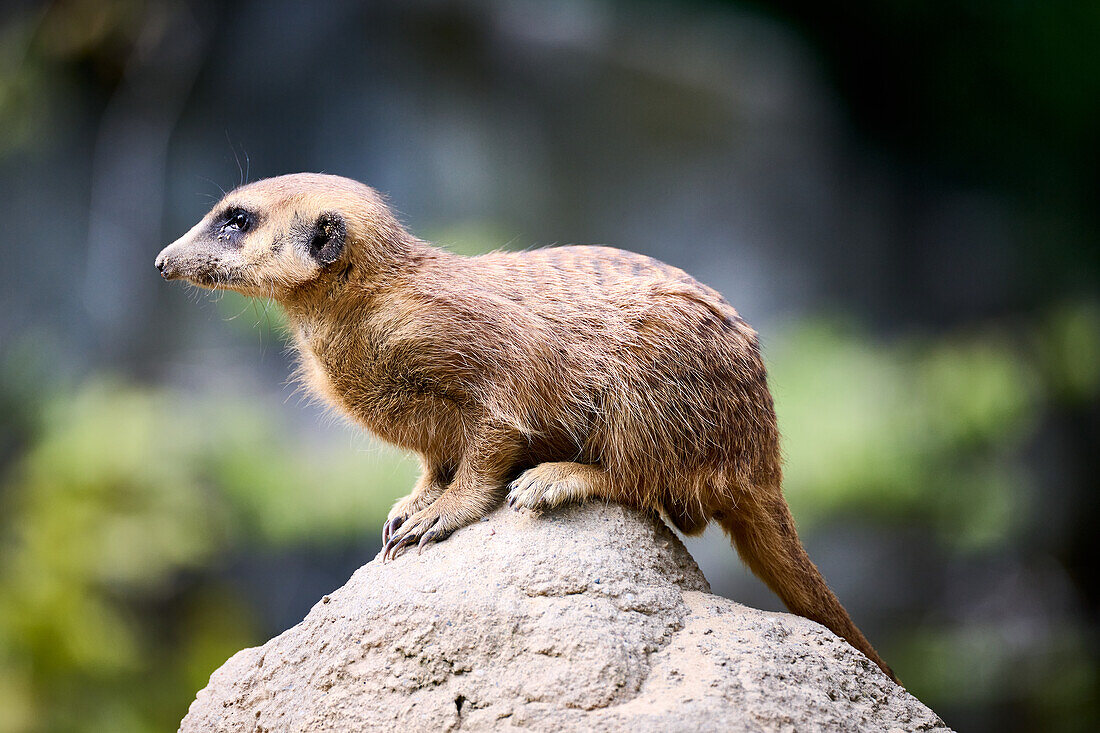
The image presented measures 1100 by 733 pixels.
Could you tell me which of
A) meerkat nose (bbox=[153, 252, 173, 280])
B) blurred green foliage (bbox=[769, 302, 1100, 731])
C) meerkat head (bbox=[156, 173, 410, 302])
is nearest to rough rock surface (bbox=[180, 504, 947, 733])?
meerkat head (bbox=[156, 173, 410, 302])

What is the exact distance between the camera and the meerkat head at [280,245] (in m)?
2.70

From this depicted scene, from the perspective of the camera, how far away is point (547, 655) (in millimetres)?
2248

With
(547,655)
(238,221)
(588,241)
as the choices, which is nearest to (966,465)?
(588,241)

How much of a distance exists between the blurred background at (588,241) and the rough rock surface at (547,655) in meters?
3.16

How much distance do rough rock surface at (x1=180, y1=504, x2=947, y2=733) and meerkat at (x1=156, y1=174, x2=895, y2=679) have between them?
172 mm

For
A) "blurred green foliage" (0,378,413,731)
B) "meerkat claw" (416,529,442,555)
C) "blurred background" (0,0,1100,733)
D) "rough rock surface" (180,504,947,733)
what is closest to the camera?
"rough rock surface" (180,504,947,733)

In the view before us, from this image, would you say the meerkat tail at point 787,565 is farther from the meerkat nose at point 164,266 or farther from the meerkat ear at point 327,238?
the meerkat nose at point 164,266

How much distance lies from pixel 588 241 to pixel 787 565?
4.77m

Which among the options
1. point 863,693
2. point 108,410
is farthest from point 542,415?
point 108,410

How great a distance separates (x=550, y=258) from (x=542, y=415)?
1.77 ft

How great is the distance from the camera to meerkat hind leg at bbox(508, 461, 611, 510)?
8.48 ft

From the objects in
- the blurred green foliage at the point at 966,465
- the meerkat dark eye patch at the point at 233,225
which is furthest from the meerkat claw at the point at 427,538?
the blurred green foliage at the point at 966,465

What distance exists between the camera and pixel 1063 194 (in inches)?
242

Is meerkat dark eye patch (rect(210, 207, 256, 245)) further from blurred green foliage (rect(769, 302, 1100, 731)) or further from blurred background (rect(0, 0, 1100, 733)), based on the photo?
blurred green foliage (rect(769, 302, 1100, 731))
